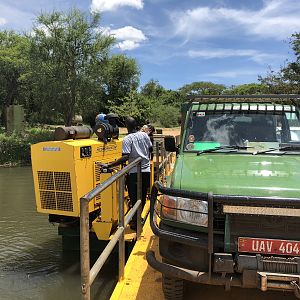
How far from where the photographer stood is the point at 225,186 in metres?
3.38

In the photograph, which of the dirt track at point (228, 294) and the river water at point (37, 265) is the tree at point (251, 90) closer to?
the river water at point (37, 265)

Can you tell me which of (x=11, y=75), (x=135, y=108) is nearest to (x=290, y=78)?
(x=135, y=108)

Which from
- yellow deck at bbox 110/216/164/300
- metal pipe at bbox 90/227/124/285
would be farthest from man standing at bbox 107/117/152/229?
metal pipe at bbox 90/227/124/285

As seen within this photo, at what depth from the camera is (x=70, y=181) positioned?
242 inches

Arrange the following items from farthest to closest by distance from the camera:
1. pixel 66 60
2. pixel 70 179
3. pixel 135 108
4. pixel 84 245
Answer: pixel 135 108 → pixel 66 60 → pixel 70 179 → pixel 84 245

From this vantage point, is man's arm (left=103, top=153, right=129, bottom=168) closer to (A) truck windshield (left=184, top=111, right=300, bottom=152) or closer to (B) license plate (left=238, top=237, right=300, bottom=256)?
(A) truck windshield (left=184, top=111, right=300, bottom=152)

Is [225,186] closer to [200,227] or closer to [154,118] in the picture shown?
[200,227]

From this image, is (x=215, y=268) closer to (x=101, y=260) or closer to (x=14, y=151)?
(x=101, y=260)

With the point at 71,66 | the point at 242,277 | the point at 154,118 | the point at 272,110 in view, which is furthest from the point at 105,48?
the point at 242,277

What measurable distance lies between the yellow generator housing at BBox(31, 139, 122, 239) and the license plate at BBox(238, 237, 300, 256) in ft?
9.43

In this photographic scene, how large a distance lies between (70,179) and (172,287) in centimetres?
287

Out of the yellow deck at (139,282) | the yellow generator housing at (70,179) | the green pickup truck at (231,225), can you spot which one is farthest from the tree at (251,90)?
the green pickup truck at (231,225)

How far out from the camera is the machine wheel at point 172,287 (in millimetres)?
3732

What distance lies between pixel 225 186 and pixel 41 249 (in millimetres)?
5756
